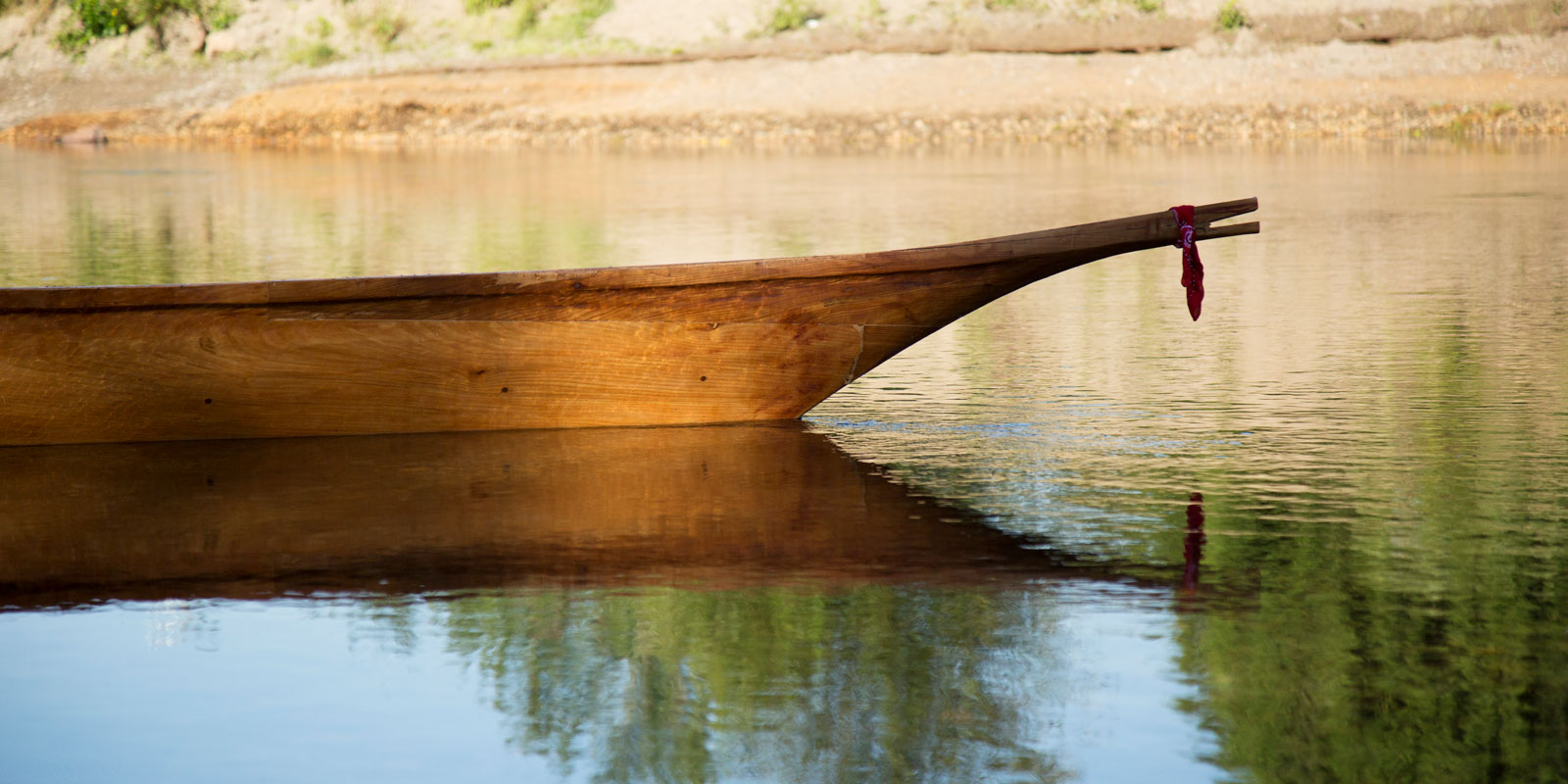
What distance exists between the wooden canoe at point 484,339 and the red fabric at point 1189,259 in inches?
2.4

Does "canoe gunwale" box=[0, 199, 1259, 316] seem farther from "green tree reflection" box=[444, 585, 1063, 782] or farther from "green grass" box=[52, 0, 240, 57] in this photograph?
"green grass" box=[52, 0, 240, 57]

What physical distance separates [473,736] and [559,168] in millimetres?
33923

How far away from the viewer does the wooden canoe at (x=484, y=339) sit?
7902 millimetres

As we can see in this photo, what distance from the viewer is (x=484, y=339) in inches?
321

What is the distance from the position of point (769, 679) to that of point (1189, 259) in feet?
13.0

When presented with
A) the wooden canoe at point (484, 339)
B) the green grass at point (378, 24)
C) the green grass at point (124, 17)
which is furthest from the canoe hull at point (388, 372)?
the green grass at point (124, 17)

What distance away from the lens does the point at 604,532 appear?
6.62 metres

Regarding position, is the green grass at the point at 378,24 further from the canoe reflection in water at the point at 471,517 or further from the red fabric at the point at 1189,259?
the red fabric at the point at 1189,259

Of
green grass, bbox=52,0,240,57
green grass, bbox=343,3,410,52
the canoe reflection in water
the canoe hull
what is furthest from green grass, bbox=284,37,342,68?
the canoe reflection in water

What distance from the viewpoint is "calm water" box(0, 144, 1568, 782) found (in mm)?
4445

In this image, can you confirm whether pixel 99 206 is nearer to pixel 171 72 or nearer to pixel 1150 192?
pixel 1150 192

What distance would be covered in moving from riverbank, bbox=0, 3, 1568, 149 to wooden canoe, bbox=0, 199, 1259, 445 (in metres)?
40.8

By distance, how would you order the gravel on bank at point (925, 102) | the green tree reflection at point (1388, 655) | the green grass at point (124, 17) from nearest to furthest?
the green tree reflection at point (1388, 655), the gravel on bank at point (925, 102), the green grass at point (124, 17)

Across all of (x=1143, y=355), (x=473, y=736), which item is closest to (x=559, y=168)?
(x=1143, y=355)
